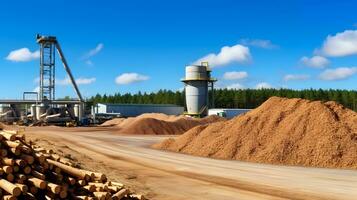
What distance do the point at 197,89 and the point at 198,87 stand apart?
419 mm

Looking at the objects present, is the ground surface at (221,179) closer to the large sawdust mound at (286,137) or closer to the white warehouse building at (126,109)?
the large sawdust mound at (286,137)

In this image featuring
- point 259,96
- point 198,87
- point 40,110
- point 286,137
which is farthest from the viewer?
point 259,96

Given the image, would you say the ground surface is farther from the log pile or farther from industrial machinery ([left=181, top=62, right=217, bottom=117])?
industrial machinery ([left=181, top=62, right=217, bottom=117])

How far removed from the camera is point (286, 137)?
29.7 meters

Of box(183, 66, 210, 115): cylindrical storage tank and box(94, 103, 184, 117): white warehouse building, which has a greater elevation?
box(183, 66, 210, 115): cylindrical storage tank

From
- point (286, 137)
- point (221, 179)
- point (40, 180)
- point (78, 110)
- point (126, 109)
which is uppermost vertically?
point (126, 109)

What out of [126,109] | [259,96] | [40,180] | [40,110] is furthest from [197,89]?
[259,96]

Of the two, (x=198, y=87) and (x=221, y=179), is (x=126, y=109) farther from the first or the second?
(x=221, y=179)

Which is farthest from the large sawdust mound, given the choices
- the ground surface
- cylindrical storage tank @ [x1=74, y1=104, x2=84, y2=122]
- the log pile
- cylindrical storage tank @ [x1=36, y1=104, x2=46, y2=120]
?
cylindrical storage tank @ [x1=74, y1=104, x2=84, y2=122]

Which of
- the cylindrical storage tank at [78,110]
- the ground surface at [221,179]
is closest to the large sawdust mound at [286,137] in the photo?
the ground surface at [221,179]

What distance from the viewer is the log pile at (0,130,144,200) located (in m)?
11.2

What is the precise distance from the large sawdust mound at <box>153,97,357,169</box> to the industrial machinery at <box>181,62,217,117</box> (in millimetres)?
42893

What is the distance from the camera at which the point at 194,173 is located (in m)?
22.5

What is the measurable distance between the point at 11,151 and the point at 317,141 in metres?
20.6
